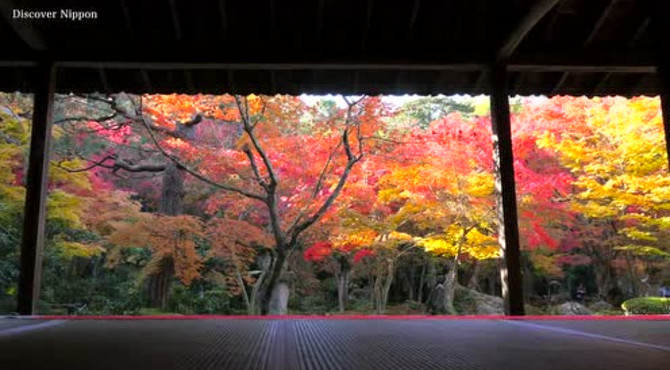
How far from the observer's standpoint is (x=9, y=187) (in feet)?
24.5

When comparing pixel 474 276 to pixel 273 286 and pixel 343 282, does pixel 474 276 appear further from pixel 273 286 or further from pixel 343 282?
pixel 273 286

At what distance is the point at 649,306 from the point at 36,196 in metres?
9.28

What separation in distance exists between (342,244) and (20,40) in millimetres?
6246

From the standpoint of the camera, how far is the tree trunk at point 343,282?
11.4 meters

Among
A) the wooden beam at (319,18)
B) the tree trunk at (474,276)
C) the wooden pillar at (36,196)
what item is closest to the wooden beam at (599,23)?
the wooden beam at (319,18)

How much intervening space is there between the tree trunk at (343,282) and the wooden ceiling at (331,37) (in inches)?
320

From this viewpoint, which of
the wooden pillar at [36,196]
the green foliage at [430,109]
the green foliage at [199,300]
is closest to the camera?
the wooden pillar at [36,196]

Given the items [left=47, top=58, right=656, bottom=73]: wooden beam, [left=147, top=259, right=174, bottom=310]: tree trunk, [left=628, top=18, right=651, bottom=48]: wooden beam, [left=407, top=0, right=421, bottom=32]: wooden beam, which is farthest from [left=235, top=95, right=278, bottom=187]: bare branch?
[left=628, top=18, right=651, bottom=48]: wooden beam

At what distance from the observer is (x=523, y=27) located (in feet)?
10.7

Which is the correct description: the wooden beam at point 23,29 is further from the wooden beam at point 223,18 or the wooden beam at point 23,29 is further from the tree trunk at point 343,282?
the tree trunk at point 343,282

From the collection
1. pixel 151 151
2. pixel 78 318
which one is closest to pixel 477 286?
pixel 151 151

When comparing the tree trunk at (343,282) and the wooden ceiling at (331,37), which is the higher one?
the wooden ceiling at (331,37)

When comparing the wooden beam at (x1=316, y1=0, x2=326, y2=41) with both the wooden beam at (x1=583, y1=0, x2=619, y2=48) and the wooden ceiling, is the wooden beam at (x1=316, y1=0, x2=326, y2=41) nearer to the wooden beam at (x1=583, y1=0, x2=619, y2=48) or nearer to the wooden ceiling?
the wooden ceiling

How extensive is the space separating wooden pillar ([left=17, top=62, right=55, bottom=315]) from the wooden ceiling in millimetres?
222
